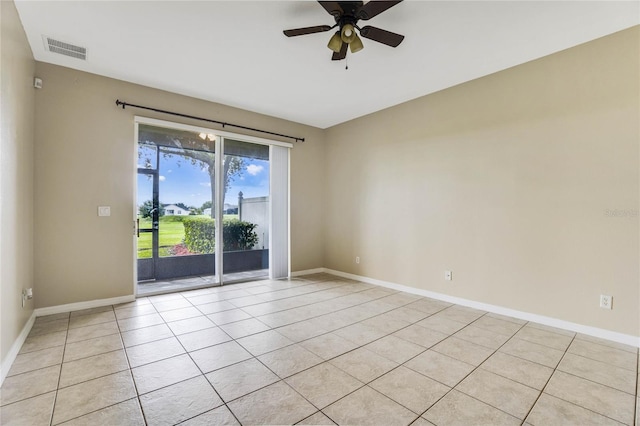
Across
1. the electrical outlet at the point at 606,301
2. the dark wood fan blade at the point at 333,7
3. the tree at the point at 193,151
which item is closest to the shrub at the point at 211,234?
the tree at the point at 193,151

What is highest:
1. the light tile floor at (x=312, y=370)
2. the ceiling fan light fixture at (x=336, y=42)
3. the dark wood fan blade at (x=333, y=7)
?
the dark wood fan blade at (x=333, y=7)

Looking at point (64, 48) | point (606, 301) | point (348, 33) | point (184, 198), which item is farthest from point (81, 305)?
point (606, 301)

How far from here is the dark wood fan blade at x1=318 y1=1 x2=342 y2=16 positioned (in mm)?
2156

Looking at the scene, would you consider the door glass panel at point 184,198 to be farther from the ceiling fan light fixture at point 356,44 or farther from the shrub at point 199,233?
the ceiling fan light fixture at point 356,44

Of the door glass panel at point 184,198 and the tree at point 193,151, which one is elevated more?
the tree at point 193,151

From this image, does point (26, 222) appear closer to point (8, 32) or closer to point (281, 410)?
point (8, 32)

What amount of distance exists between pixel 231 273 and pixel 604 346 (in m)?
4.77

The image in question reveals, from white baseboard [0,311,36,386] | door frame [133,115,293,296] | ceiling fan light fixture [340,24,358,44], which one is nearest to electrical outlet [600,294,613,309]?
ceiling fan light fixture [340,24,358,44]

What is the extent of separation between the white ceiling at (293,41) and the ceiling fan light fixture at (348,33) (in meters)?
0.32

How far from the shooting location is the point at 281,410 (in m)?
1.74

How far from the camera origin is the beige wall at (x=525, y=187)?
2.69 m

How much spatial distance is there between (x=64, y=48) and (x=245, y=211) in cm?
293

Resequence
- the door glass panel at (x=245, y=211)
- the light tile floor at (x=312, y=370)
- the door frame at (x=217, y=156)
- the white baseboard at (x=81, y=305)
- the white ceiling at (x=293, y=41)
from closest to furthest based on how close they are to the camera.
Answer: the light tile floor at (x=312, y=370) → the white ceiling at (x=293, y=41) → the white baseboard at (x=81, y=305) → the door frame at (x=217, y=156) → the door glass panel at (x=245, y=211)

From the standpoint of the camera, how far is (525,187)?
3.21 meters
